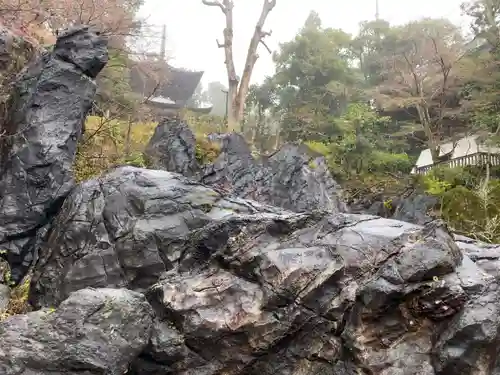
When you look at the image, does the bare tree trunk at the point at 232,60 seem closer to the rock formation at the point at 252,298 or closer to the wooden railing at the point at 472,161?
the wooden railing at the point at 472,161

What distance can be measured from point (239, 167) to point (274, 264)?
23.4 ft

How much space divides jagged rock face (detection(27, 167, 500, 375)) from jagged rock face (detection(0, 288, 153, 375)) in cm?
43

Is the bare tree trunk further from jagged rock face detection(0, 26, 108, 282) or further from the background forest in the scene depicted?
jagged rock face detection(0, 26, 108, 282)

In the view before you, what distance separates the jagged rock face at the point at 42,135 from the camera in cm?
759

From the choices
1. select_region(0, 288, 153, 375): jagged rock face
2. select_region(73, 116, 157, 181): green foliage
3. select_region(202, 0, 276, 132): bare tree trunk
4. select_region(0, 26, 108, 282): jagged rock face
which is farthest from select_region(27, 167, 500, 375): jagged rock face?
select_region(202, 0, 276, 132): bare tree trunk

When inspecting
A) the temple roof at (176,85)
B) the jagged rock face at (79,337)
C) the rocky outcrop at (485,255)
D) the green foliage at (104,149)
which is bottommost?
the jagged rock face at (79,337)

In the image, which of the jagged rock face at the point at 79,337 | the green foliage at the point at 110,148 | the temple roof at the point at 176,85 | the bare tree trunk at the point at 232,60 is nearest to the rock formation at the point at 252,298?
the jagged rock face at the point at 79,337

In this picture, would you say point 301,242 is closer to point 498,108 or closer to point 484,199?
point 484,199

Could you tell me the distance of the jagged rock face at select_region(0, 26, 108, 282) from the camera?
24.9ft

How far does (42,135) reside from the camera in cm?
795

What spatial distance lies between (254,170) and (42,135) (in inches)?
212

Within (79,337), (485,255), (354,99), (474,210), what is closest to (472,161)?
(474,210)

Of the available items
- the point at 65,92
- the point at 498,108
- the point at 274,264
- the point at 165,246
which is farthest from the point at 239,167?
the point at 498,108

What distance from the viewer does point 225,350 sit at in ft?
15.5
